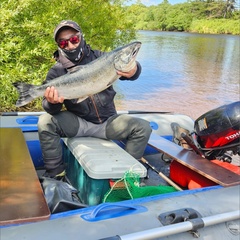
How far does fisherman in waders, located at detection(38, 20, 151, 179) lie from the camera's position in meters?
3.17

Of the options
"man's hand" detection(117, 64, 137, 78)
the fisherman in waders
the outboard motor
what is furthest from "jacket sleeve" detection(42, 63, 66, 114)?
the outboard motor

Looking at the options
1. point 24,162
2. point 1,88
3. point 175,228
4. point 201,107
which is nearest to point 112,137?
point 24,162

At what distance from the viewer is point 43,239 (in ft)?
6.22

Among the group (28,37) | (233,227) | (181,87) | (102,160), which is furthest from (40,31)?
(181,87)

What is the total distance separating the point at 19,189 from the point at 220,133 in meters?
1.80

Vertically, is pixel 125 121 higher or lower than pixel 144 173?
higher

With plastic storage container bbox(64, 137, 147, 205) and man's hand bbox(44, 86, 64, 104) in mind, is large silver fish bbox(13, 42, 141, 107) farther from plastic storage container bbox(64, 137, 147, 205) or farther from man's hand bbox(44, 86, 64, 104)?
plastic storage container bbox(64, 137, 147, 205)

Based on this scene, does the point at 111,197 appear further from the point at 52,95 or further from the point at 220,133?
the point at 220,133

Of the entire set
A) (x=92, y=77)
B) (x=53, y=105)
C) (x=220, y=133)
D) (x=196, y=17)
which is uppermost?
(x=196, y=17)

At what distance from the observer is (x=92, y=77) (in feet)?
9.39

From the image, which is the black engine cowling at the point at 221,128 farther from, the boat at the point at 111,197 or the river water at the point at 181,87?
the river water at the point at 181,87

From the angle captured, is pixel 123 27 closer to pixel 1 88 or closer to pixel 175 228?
pixel 1 88

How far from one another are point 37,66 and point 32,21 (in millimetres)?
724

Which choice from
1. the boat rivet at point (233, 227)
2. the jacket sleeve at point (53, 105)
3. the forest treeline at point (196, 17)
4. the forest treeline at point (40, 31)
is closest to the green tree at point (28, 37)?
the forest treeline at point (40, 31)
